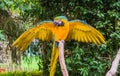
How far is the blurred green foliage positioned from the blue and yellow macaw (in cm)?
64

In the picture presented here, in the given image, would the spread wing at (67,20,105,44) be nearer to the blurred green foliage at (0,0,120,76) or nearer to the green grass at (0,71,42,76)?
the blurred green foliage at (0,0,120,76)

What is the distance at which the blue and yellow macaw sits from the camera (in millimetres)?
2457

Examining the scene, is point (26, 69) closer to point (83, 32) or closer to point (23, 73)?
point (23, 73)

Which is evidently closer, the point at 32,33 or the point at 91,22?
the point at 32,33

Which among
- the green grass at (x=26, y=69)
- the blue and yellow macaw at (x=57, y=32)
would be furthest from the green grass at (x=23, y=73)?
the blue and yellow macaw at (x=57, y=32)

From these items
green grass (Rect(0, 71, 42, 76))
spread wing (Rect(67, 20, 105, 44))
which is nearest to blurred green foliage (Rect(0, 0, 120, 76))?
green grass (Rect(0, 71, 42, 76))

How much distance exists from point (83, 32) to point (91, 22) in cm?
85

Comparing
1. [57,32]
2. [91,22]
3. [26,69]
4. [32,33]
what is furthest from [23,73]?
[57,32]

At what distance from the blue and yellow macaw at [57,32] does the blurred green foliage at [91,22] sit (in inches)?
25.1

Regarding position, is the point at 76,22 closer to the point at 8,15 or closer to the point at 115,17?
the point at 115,17

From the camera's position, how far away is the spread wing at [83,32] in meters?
2.59

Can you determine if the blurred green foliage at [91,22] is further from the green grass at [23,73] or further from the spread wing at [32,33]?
the spread wing at [32,33]

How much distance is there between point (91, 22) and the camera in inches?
138

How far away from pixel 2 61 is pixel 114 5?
208 centimetres
